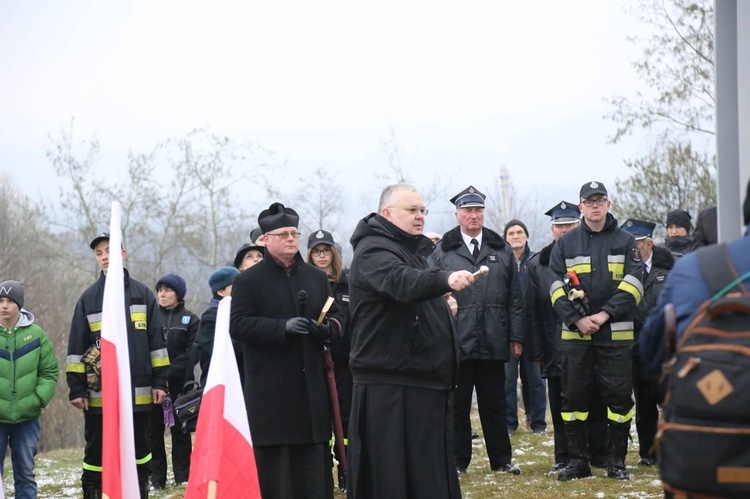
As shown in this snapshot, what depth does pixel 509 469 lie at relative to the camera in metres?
10.2

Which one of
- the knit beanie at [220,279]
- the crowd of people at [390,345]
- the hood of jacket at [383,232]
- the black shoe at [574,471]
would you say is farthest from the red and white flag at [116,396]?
the black shoe at [574,471]

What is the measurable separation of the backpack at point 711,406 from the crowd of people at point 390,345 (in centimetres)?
28

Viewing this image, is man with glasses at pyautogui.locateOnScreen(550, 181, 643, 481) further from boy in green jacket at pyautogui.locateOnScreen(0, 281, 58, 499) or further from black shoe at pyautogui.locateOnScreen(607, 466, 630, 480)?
boy in green jacket at pyautogui.locateOnScreen(0, 281, 58, 499)

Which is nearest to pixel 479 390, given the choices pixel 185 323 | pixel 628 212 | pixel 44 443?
pixel 185 323

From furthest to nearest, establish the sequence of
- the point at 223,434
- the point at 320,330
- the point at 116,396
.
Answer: the point at 320,330, the point at 223,434, the point at 116,396

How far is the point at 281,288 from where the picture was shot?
311 inches

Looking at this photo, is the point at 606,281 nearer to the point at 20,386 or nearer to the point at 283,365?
the point at 283,365

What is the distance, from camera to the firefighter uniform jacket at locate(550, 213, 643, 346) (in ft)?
29.7

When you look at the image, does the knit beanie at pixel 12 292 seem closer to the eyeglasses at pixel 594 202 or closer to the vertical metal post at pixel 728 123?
the eyeglasses at pixel 594 202

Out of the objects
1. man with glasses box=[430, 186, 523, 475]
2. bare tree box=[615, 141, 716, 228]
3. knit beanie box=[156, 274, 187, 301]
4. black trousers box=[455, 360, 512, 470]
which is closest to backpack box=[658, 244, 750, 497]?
man with glasses box=[430, 186, 523, 475]

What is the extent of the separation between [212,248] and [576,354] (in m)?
33.9

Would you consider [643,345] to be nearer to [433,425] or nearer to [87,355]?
[433,425]

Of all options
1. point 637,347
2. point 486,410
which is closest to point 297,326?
point 486,410

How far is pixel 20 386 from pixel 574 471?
5335mm
